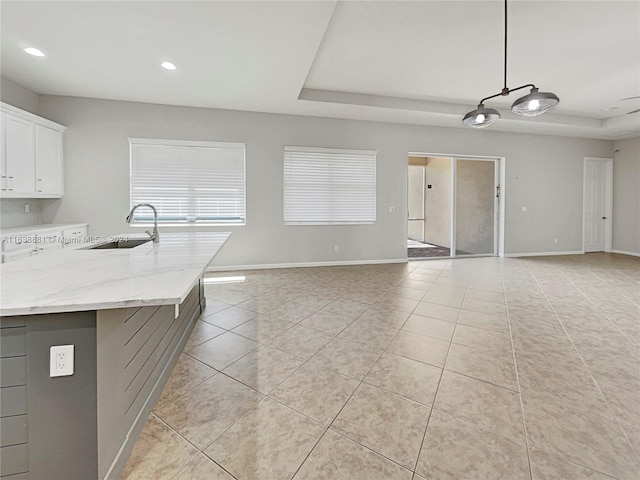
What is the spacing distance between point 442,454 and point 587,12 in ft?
13.1

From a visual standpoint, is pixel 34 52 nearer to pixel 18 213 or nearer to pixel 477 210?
pixel 18 213

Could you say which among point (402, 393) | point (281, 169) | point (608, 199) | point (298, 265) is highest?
point (281, 169)

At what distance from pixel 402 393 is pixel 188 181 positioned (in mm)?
4700

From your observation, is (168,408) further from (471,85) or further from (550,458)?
(471,85)

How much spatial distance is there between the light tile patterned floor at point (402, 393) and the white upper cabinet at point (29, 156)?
298 cm

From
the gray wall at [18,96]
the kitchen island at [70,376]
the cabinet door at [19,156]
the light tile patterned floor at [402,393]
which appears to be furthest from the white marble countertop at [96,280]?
the gray wall at [18,96]

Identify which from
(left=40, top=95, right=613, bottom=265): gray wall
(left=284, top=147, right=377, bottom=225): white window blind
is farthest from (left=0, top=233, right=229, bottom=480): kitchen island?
(left=284, top=147, right=377, bottom=225): white window blind

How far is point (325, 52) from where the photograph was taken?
3676 mm

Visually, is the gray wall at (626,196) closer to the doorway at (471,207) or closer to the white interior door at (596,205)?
the white interior door at (596,205)

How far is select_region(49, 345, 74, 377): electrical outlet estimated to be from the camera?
1.08m

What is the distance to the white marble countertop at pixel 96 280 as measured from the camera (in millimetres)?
1019

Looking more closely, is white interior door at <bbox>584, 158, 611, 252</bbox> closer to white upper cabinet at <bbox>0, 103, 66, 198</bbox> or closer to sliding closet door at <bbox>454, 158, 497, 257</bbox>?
sliding closet door at <bbox>454, 158, 497, 257</bbox>

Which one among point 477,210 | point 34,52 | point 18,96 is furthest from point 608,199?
point 18,96

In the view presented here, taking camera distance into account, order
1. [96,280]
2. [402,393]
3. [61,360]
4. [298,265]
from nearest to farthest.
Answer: [61,360] < [96,280] < [402,393] < [298,265]
